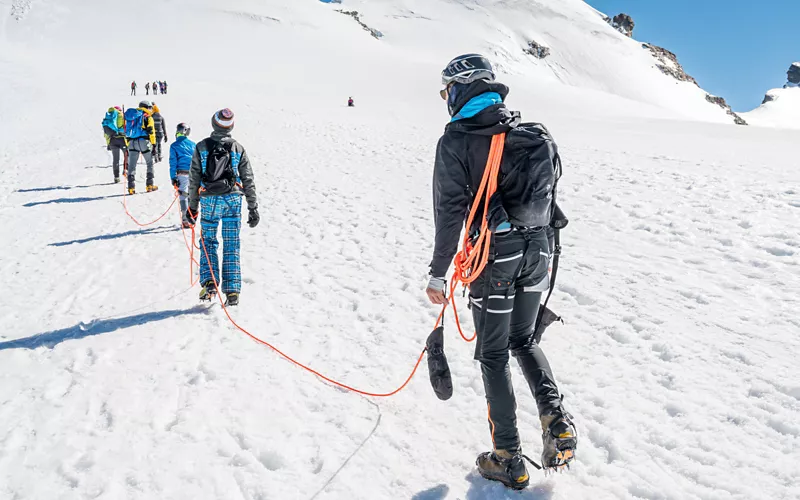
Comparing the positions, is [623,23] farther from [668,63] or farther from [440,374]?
[440,374]

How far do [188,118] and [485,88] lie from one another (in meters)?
27.1

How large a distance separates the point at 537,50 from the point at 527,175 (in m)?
117

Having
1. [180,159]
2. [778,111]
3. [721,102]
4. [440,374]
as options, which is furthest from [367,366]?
[778,111]

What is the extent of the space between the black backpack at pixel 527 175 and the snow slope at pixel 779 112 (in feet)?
581

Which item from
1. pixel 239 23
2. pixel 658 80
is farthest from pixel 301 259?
pixel 658 80

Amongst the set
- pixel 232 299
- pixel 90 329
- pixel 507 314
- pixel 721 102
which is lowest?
pixel 90 329

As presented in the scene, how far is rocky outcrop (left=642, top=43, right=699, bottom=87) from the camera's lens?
12304cm

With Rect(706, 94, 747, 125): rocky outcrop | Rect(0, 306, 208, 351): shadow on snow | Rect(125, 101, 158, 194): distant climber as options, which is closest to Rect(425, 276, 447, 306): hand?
Rect(0, 306, 208, 351): shadow on snow

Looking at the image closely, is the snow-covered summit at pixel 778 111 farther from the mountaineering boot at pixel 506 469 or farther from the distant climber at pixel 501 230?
the mountaineering boot at pixel 506 469

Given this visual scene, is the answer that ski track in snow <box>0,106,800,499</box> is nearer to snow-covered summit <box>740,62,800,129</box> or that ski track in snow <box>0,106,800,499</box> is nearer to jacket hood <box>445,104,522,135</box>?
jacket hood <box>445,104,522,135</box>

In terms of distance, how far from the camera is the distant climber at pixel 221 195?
5598mm

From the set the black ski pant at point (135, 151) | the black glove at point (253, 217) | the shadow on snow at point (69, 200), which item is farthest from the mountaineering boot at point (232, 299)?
the shadow on snow at point (69, 200)

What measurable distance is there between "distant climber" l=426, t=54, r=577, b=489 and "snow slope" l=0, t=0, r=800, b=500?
0.51 meters

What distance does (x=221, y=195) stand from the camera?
573 centimetres
